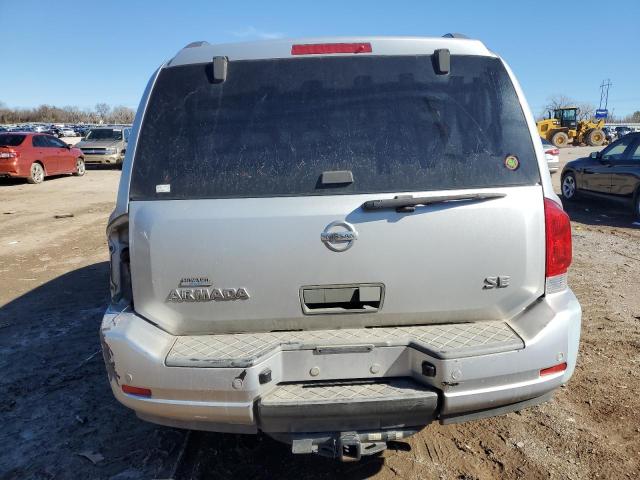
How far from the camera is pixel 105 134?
2456 centimetres

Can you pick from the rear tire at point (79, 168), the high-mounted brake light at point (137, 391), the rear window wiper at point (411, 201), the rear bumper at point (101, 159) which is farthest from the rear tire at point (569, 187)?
the rear bumper at point (101, 159)

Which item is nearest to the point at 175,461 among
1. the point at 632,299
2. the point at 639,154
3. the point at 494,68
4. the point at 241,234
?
the point at 241,234

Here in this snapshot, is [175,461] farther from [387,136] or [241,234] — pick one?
[387,136]

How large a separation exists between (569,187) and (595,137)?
32.8m

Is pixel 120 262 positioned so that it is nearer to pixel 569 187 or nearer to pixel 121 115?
pixel 569 187

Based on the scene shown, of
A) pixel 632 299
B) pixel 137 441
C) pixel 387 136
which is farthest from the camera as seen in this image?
pixel 632 299

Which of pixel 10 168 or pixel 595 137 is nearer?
pixel 10 168

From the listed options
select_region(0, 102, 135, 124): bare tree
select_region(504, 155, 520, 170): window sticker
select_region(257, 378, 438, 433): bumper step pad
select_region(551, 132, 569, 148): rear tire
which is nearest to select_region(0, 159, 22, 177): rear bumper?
select_region(257, 378, 438, 433): bumper step pad

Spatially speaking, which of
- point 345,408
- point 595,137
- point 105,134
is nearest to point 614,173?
point 345,408

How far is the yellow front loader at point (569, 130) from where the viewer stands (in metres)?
39.2

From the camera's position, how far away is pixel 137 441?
3.15 metres

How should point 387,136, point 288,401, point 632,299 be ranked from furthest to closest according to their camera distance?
point 632,299
point 387,136
point 288,401

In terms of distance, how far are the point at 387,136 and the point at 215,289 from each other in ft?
3.70

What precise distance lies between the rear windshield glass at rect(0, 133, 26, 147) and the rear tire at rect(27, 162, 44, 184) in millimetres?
859
